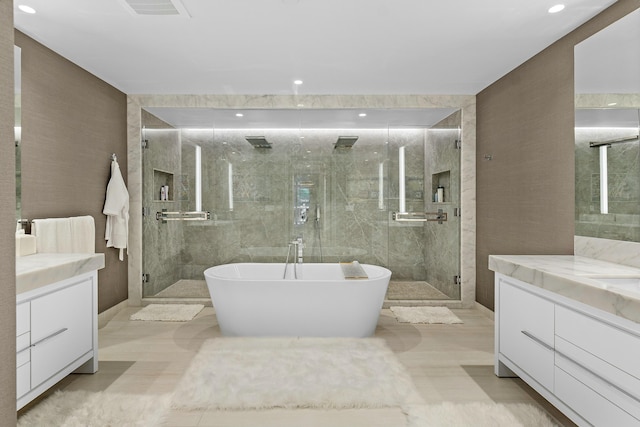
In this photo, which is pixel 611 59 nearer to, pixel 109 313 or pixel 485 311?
pixel 485 311

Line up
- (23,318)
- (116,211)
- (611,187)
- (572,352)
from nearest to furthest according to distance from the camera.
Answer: (572,352)
(23,318)
(611,187)
(116,211)

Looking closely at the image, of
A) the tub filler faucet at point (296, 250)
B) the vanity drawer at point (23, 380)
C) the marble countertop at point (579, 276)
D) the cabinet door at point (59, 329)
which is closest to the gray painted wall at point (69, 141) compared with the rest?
the cabinet door at point (59, 329)

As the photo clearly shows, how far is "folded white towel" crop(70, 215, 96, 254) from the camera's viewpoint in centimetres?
315

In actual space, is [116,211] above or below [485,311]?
above

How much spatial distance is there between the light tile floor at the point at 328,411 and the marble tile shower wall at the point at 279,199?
826mm

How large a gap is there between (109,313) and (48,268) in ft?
6.71

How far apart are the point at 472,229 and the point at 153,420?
11.9 ft

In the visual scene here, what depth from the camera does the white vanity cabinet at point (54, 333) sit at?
6.52 feet

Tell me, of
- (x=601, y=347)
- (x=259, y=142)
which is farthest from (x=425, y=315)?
(x=259, y=142)

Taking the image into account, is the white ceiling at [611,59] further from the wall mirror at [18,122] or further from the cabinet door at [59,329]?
the wall mirror at [18,122]

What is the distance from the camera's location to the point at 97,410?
2.15 metres

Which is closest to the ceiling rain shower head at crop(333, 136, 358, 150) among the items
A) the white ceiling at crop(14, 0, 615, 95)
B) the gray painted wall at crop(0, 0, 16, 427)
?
the white ceiling at crop(14, 0, 615, 95)

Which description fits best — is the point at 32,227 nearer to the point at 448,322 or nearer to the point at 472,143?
the point at 448,322

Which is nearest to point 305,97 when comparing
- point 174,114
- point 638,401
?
point 174,114
